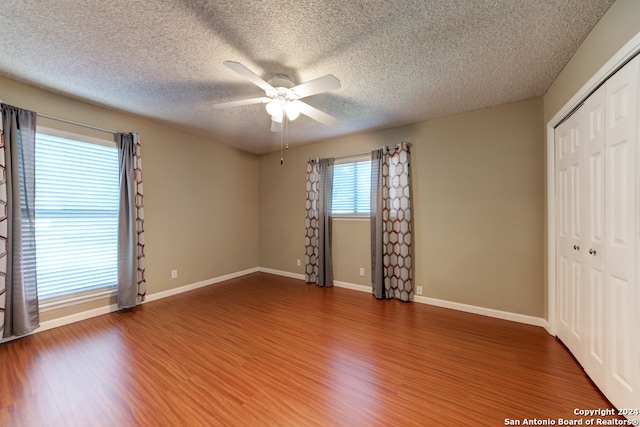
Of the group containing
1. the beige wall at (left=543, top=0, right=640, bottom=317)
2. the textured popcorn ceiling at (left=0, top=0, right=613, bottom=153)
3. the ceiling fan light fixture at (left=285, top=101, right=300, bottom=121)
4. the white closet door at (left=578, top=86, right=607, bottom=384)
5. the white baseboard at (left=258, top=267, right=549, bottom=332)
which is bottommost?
the white baseboard at (left=258, top=267, right=549, bottom=332)

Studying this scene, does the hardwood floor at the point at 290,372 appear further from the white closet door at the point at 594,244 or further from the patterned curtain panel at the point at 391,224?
the patterned curtain panel at the point at 391,224

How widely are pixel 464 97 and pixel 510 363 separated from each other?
2.59 meters

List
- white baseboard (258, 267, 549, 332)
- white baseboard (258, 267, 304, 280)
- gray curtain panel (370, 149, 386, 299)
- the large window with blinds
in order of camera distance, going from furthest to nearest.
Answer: white baseboard (258, 267, 304, 280), gray curtain panel (370, 149, 386, 299), white baseboard (258, 267, 549, 332), the large window with blinds

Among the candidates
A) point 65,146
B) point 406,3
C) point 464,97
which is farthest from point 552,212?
point 65,146

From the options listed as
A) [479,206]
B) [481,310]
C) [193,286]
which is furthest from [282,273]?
[479,206]

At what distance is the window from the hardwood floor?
1.65 metres

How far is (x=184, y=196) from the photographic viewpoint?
12.7 feet

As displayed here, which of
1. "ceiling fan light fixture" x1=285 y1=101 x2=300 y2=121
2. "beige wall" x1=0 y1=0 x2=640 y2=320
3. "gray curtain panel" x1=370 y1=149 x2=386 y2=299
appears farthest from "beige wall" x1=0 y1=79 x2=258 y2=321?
"gray curtain panel" x1=370 y1=149 x2=386 y2=299

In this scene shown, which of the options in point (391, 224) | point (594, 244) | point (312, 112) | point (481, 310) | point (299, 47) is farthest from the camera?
point (391, 224)

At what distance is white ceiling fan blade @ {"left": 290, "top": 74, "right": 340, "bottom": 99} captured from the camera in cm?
175

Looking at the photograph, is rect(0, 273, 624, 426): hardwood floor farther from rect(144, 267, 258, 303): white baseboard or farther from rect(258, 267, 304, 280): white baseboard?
rect(258, 267, 304, 280): white baseboard

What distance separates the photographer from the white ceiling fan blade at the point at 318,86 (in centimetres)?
175

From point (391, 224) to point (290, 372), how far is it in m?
2.33

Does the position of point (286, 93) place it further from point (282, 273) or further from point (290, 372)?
point (282, 273)
